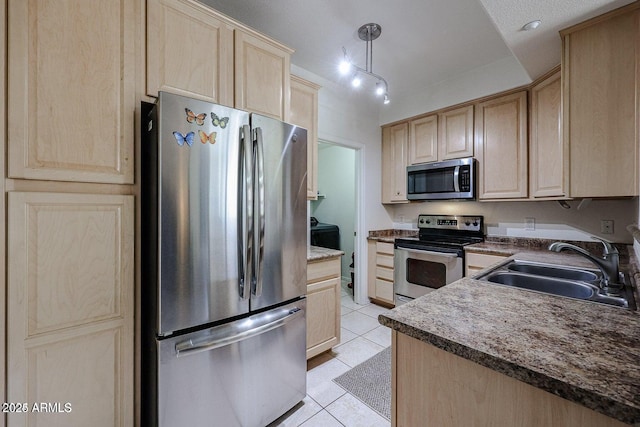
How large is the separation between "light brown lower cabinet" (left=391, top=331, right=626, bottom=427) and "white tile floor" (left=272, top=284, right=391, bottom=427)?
0.97 meters

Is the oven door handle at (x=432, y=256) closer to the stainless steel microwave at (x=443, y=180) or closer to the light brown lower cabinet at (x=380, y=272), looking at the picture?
the light brown lower cabinet at (x=380, y=272)

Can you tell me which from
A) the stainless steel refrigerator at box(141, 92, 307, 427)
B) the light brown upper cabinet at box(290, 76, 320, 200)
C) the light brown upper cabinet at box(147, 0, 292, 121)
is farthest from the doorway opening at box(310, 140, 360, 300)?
the stainless steel refrigerator at box(141, 92, 307, 427)

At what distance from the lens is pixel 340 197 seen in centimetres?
471

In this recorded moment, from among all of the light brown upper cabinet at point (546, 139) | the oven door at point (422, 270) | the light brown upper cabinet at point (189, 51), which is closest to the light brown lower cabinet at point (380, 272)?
the oven door at point (422, 270)

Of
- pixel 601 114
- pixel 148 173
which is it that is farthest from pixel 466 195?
pixel 148 173

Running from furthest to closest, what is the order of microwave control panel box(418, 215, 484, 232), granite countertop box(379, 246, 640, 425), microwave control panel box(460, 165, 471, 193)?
microwave control panel box(418, 215, 484, 232) < microwave control panel box(460, 165, 471, 193) < granite countertop box(379, 246, 640, 425)

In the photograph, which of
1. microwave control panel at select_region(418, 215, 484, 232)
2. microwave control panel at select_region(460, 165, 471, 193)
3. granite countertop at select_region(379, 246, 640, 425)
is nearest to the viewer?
granite countertop at select_region(379, 246, 640, 425)

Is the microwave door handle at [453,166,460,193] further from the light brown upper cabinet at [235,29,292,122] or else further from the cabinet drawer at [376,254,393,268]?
the light brown upper cabinet at [235,29,292,122]

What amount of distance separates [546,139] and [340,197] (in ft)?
9.56

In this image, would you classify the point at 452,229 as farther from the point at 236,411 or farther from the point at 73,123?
the point at 73,123

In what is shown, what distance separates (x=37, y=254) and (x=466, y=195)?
314 cm

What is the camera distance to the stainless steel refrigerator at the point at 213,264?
1.17 metres

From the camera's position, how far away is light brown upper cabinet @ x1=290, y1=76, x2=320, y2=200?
2.27m

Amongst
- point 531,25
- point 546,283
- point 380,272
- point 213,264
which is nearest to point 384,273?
point 380,272
